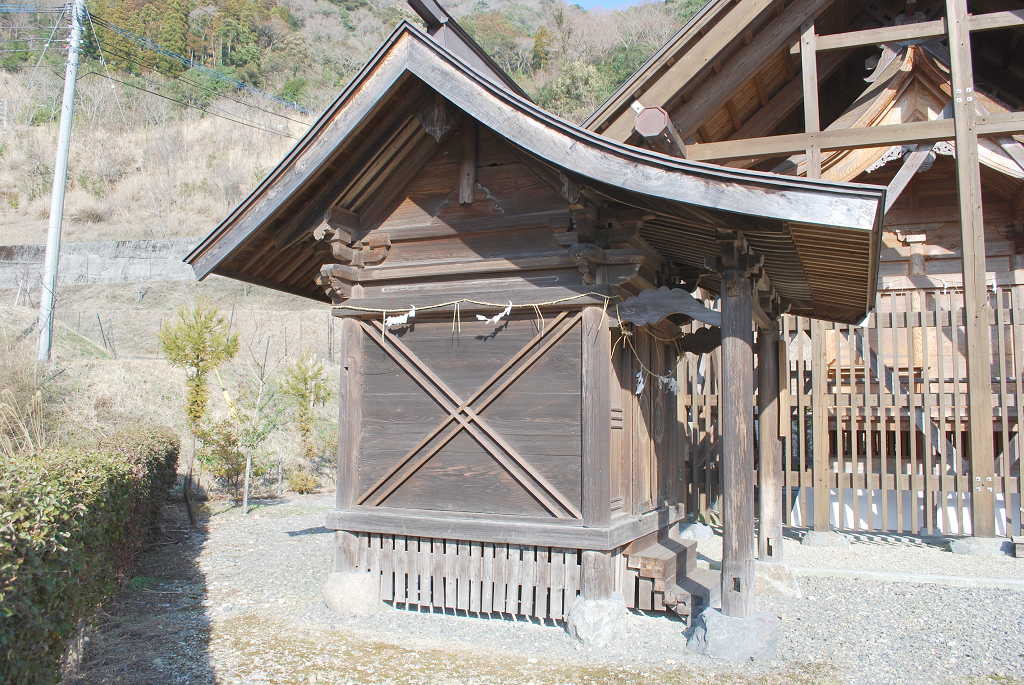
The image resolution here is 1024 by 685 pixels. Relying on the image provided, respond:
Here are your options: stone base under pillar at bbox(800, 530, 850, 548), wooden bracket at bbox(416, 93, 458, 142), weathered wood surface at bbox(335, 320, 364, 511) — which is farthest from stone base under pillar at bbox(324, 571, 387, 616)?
stone base under pillar at bbox(800, 530, 850, 548)

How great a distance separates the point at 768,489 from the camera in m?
7.45

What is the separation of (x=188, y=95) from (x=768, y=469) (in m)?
52.6

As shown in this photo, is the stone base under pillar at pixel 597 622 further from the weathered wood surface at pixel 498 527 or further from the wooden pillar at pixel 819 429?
the wooden pillar at pixel 819 429

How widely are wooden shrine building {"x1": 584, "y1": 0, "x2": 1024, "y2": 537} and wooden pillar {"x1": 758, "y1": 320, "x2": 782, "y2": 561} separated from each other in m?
1.23

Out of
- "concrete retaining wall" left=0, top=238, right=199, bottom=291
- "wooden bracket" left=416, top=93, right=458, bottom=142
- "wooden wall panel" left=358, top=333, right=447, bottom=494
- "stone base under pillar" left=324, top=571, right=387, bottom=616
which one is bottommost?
"stone base under pillar" left=324, top=571, right=387, bottom=616

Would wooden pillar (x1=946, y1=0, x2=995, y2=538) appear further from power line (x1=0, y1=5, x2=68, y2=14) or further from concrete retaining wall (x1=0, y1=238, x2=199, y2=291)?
concrete retaining wall (x1=0, y1=238, x2=199, y2=291)

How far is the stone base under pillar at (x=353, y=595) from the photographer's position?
626cm

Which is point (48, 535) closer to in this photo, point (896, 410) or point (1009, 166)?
point (896, 410)

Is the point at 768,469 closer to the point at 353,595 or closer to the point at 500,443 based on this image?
the point at 500,443

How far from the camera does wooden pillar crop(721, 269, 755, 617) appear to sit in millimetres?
5223

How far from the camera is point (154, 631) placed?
5613 mm

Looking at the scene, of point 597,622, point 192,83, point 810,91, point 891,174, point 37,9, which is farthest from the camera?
point 192,83

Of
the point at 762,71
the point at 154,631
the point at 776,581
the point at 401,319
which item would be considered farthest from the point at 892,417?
Result: the point at 154,631

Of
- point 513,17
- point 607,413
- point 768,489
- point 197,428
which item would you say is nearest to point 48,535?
point 607,413
